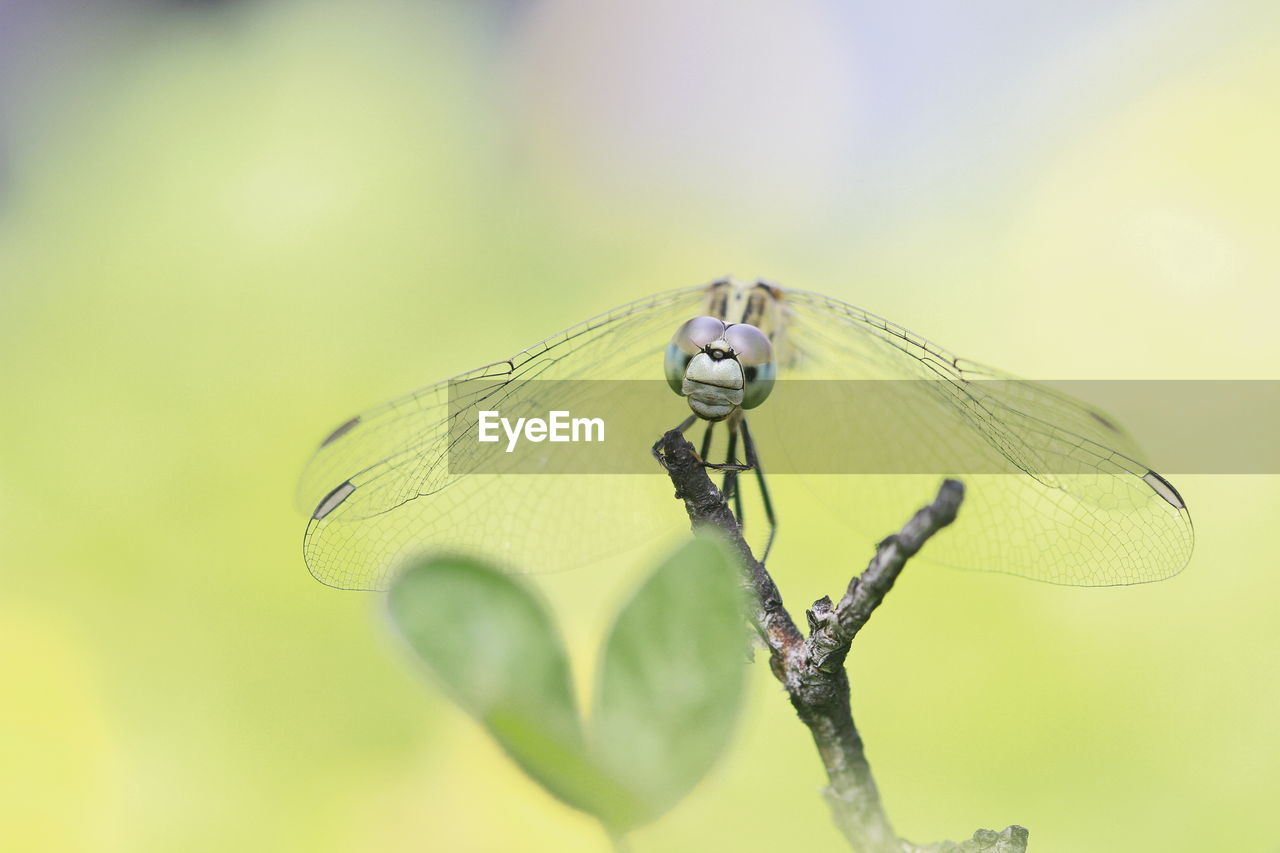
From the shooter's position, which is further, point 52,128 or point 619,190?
point 619,190

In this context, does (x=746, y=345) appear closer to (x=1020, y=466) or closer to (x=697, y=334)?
(x=697, y=334)

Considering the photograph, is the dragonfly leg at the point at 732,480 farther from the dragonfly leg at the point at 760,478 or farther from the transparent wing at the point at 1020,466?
the transparent wing at the point at 1020,466

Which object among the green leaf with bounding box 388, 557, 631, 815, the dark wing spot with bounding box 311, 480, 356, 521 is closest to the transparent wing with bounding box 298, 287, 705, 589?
the dark wing spot with bounding box 311, 480, 356, 521

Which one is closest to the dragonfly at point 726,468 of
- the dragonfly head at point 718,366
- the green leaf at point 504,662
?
the dragonfly head at point 718,366

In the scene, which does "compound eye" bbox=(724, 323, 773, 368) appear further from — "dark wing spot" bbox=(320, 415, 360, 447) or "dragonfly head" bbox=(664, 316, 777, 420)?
"dark wing spot" bbox=(320, 415, 360, 447)

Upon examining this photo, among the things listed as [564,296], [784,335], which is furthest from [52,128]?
[784,335]

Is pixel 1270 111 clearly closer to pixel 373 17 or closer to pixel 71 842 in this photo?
pixel 373 17

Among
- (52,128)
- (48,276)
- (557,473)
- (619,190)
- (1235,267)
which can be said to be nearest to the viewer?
(557,473)

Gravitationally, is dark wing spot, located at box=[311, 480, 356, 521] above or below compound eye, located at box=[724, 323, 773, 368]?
below
